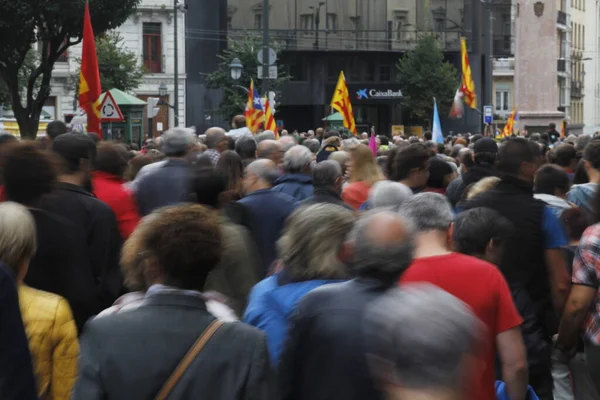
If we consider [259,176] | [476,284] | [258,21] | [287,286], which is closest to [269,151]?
[259,176]

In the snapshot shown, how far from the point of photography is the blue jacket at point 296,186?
365 inches

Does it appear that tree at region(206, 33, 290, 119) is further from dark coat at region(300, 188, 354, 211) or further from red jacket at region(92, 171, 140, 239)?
dark coat at region(300, 188, 354, 211)

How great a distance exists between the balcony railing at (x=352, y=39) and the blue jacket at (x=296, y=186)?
170 ft

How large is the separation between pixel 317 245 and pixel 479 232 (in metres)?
1.10

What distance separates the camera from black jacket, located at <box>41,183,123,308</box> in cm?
642

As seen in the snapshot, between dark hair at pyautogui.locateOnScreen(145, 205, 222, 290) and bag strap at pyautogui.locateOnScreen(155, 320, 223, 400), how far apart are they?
207mm

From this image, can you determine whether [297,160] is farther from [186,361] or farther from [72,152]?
[186,361]

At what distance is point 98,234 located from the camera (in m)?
6.55

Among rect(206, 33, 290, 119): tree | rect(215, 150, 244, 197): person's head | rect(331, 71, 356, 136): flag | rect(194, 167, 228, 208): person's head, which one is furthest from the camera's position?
rect(206, 33, 290, 119): tree

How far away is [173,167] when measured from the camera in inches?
324

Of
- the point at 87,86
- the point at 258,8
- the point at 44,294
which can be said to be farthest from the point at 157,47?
the point at 44,294

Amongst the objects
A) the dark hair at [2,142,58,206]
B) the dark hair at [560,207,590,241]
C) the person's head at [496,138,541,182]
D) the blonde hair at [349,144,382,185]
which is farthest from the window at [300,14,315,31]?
the dark hair at [2,142,58,206]

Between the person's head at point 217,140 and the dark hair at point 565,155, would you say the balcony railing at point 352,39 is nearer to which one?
the person's head at point 217,140

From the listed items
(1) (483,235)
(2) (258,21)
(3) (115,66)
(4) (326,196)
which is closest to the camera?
(1) (483,235)
